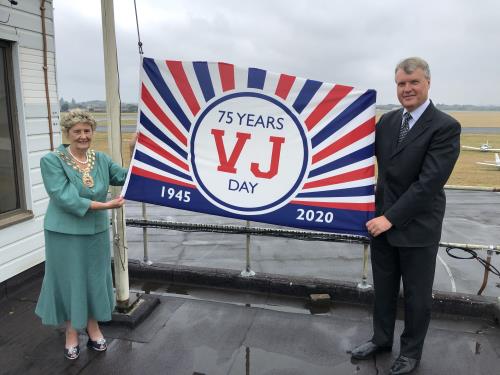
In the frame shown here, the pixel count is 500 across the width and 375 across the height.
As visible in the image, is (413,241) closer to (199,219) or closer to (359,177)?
(359,177)

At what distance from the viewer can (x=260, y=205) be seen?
118 inches

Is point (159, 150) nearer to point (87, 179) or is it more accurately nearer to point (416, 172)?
point (87, 179)

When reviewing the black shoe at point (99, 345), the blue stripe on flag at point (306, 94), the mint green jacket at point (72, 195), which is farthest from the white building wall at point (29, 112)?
the blue stripe on flag at point (306, 94)

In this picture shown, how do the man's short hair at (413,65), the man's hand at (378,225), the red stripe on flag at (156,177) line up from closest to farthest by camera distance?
the man's short hair at (413,65) → the man's hand at (378,225) → the red stripe on flag at (156,177)

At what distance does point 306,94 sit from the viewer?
9.51 feet

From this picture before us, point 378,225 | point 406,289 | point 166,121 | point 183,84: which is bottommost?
point 406,289

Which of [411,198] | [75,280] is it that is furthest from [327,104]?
[75,280]

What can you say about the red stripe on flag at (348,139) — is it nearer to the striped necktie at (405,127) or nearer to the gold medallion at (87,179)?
the striped necktie at (405,127)

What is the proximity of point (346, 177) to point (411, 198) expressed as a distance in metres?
0.51

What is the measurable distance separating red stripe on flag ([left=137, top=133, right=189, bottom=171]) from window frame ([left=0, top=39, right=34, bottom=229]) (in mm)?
1862

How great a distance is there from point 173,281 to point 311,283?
144 centimetres

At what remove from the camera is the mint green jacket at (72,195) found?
261 cm

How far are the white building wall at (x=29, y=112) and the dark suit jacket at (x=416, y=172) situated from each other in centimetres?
339

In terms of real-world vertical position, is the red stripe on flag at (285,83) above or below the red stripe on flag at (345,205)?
above
